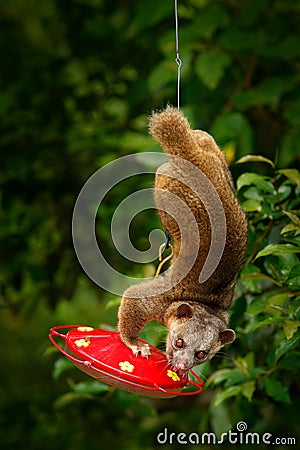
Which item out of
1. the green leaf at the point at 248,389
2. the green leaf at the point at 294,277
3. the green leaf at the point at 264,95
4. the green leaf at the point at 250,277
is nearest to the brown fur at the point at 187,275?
the green leaf at the point at 294,277

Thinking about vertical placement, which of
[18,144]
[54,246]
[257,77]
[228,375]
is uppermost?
[257,77]

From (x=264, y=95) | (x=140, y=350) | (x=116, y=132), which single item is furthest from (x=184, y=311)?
(x=116, y=132)

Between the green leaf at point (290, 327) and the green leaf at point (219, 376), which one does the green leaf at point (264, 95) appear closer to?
the green leaf at point (219, 376)

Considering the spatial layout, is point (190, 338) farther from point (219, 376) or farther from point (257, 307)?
point (219, 376)

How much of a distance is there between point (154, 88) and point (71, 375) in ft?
10.4

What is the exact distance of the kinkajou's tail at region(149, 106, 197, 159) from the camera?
5.81 feet

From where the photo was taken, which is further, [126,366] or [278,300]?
[278,300]

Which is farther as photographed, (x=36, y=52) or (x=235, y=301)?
(x=36, y=52)

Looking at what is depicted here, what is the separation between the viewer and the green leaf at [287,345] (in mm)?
1937

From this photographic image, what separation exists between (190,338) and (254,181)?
0.65 meters

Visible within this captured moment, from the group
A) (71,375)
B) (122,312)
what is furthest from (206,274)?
(71,375)

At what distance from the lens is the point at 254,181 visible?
Answer: 7.18ft

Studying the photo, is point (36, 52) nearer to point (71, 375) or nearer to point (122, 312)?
point (122, 312)

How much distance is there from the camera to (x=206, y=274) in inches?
71.1
